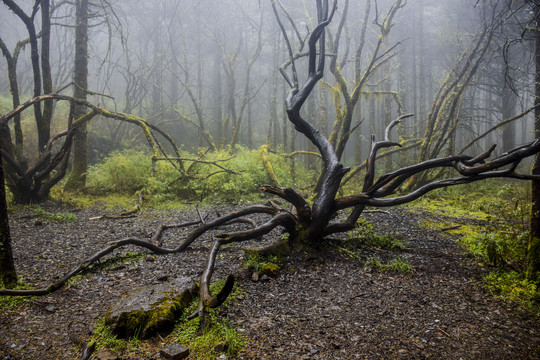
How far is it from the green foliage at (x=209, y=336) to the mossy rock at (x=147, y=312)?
0.11 m

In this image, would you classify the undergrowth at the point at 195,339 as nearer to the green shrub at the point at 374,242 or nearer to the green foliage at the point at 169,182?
the green shrub at the point at 374,242

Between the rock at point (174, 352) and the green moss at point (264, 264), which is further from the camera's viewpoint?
the green moss at point (264, 264)

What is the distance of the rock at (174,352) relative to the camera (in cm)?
224

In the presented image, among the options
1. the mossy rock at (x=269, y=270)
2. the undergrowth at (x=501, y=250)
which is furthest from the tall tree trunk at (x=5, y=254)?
the undergrowth at (x=501, y=250)

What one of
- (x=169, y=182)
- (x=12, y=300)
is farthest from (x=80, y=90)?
(x=12, y=300)

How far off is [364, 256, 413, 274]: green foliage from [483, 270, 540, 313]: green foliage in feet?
2.59

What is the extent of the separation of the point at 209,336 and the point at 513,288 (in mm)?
3077

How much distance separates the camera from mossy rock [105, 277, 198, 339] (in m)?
2.53

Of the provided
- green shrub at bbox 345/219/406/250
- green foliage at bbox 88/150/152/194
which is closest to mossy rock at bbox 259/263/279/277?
green shrub at bbox 345/219/406/250

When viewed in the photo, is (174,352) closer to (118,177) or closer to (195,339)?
(195,339)

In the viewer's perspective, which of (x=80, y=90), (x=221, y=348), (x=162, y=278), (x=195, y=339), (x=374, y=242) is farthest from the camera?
(x=80, y=90)

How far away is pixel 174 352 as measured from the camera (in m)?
2.27

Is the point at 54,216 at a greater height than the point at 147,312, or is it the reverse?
the point at 54,216

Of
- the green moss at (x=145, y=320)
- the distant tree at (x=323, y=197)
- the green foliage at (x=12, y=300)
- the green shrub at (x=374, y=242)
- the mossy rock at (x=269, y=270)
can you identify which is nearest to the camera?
the green moss at (x=145, y=320)
